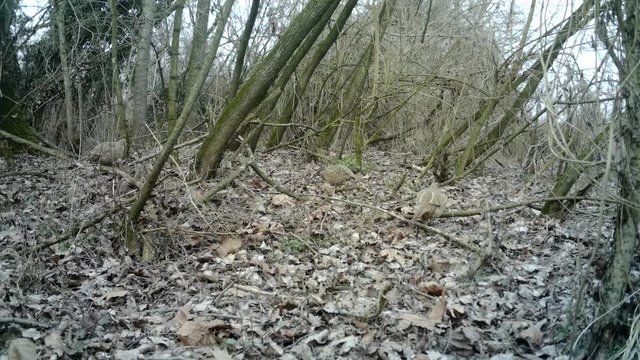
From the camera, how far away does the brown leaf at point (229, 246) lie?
15.9ft

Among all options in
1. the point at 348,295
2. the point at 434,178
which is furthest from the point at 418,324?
the point at 434,178

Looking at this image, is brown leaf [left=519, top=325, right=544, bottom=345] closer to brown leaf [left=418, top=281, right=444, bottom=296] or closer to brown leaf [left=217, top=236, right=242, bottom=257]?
brown leaf [left=418, top=281, right=444, bottom=296]

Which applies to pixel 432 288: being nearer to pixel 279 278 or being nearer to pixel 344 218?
pixel 279 278

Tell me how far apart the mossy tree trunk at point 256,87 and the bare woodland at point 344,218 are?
0.08 ft

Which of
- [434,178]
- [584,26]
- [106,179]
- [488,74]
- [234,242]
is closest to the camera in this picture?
[584,26]

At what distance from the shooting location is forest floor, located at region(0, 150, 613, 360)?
10.6 ft

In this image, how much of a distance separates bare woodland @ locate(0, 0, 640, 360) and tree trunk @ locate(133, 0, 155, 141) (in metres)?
0.11

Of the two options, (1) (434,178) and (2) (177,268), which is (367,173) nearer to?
(1) (434,178)

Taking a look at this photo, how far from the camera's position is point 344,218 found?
575 cm

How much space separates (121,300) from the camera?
12.9ft

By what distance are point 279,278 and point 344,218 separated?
158 centimetres

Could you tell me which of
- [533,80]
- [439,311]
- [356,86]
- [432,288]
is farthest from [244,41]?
[439,311]

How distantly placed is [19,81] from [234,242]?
698cm

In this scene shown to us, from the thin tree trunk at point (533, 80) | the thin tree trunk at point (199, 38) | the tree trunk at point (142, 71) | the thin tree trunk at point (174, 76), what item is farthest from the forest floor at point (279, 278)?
the tree trunk at point (142, 71)
